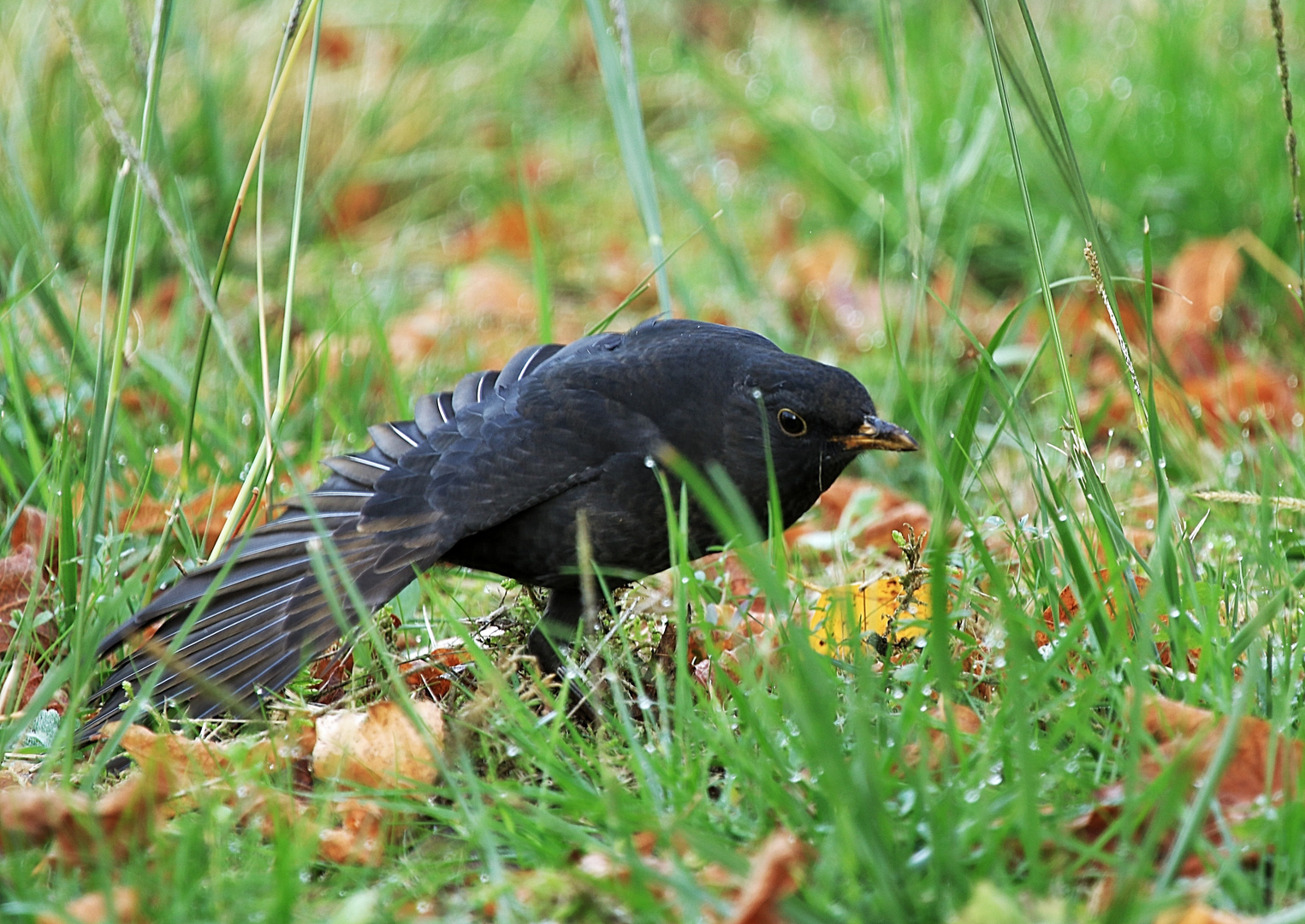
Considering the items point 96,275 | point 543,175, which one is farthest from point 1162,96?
point 96,275

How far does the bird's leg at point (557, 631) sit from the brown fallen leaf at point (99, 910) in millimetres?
1152

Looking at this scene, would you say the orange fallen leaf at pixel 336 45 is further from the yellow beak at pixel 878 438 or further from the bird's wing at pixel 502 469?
the yellow beak at pixel 878 438

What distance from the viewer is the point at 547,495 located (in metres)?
2.82

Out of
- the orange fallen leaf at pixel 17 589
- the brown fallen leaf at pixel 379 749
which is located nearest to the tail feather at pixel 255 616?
the orange fallen leaf at pixel 17 589

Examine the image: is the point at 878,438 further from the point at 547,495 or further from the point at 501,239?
the point at 501,239

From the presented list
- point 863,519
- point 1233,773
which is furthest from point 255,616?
point 1233,773

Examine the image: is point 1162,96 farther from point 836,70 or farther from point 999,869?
point 999,869

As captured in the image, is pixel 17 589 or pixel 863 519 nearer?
pixel 17 589

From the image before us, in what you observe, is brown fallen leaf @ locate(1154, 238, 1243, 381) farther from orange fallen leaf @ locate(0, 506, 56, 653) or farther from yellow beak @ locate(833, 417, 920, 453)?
orange fallen leaf @ locate(0, 506, 56, 653)

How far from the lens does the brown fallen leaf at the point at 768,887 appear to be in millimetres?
1564

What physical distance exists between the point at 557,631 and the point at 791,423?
0.64 m

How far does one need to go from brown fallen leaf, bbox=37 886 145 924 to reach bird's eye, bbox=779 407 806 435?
1.50m

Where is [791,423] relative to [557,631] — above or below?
above

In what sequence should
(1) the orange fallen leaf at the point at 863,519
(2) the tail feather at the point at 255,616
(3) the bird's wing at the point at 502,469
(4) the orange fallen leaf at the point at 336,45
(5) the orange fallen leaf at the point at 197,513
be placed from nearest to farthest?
(2) the tail feather at the point at 255,616, (3) the bird's wing at the point at 502,469, (5) the orange fallen leaf at the point at 197,513, (1) the orange fallen leaf at the point at 863,519, (4) the orange fallen leaf at the point at 336,45
